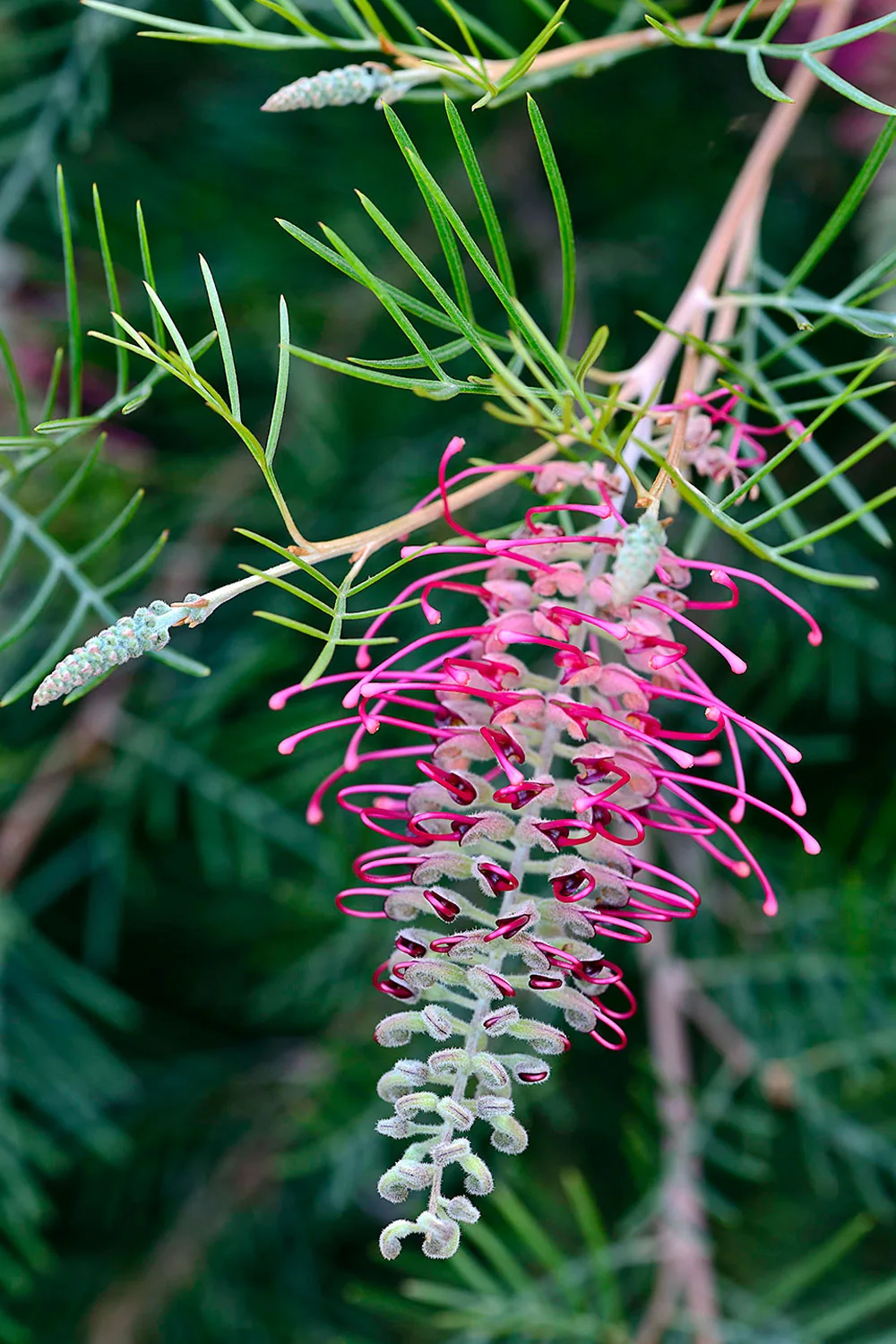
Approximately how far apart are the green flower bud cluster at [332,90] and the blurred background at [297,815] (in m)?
0.31

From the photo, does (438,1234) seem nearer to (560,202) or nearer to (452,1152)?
(452,1152)

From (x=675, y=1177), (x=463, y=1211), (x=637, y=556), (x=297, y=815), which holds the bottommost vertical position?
(x=675, y=1177)

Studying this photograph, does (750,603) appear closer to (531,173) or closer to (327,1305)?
(531,173)

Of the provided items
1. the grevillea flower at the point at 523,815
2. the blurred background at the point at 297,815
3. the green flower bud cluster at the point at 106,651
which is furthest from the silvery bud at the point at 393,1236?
the blurred background at the point at 297,815

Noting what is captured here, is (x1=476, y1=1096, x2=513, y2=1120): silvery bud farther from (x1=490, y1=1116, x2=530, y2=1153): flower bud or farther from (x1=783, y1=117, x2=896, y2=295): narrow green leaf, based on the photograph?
(x1=783, y1=117, x2=896, y2=295): narrow green leaf

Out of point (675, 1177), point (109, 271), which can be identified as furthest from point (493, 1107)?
point (675, 1177)

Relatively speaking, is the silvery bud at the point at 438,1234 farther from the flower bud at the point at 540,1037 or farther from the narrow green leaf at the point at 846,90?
the narrow green leaf at the point at 846,90

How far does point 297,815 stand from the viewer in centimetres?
62

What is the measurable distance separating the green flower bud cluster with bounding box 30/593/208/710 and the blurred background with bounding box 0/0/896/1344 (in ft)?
1.15

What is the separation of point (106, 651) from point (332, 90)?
0.50 feet

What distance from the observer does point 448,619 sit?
2.01ft

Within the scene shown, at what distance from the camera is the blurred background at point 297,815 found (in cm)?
60

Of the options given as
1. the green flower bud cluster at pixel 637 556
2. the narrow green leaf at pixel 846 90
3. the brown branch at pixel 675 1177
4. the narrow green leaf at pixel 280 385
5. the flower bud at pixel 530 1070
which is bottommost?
the brown branch at pixel 675 1177

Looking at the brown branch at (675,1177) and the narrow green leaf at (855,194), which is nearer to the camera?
the narrow green leaf at (855,194)
